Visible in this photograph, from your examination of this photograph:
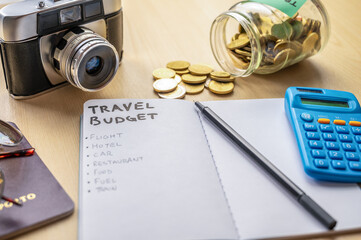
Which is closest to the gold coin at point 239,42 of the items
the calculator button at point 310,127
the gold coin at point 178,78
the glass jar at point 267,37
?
the glass jar at point 267,37

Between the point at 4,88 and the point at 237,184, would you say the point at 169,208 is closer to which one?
the point at 237,184

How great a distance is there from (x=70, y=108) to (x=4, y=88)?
123 millimetres

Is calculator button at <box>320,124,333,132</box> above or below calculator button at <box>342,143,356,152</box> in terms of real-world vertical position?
above

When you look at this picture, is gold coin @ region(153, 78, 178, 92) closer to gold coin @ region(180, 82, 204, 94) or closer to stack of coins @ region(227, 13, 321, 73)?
gold coin @ region(180, 82, 204, 94)

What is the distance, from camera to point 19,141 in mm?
544

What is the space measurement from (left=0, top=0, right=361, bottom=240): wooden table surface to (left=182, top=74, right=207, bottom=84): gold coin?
0.8 inches

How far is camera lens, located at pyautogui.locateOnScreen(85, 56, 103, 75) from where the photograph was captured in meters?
0.63

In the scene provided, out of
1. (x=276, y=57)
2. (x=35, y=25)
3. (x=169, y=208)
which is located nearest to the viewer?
(x=169, y=208)

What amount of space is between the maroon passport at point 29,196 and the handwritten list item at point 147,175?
3cm

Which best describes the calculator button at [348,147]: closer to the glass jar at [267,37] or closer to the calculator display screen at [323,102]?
the calculator display screen at [323,102]

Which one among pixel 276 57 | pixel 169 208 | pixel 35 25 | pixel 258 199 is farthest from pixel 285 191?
pixel 35 25

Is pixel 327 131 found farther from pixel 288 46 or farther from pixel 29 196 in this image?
pixel 29 196

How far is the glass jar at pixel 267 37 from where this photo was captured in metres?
0.68

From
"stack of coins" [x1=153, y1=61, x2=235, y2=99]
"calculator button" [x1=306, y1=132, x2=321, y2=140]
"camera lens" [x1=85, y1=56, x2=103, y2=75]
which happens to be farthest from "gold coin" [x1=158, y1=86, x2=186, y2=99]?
"calculator button" [x1=306, y1=132, x2=321, y2=140]
